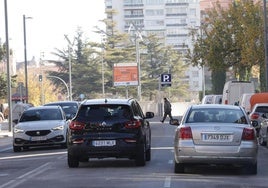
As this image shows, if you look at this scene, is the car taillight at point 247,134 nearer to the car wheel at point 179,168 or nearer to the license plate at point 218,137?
the license plate at point 218,137

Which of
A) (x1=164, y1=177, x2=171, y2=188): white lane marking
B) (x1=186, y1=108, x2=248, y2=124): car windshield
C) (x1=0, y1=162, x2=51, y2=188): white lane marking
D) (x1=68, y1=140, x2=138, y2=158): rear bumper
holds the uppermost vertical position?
(x1=186, y1=108, x2=248, y2=124): car windshield

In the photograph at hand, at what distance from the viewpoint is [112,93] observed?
336ft

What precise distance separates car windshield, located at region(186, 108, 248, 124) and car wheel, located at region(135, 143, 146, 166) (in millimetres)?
2076

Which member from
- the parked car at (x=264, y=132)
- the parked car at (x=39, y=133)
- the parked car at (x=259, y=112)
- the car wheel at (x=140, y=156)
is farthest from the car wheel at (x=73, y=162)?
the parked car at (x=259, y=112)

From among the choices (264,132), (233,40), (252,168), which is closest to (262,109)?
(264,132)

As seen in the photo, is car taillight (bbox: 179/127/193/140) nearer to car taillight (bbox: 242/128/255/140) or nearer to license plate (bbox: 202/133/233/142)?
license plate (bbox: 202/133/233/142)

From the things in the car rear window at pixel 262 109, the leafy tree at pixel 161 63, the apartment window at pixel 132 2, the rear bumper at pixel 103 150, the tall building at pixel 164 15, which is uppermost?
the apartment window at pixel 132 2

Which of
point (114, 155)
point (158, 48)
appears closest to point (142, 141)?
point (114, 155)

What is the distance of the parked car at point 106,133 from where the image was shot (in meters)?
18.8

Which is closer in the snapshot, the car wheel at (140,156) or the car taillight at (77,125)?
→ the car taillight at (77,125)

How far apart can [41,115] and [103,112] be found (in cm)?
989

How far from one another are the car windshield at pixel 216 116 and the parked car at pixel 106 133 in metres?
2.06

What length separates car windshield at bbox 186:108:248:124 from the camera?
675 inches

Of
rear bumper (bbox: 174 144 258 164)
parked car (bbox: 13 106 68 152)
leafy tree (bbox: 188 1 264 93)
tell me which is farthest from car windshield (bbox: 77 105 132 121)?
leafy tree (bbox: 188 1 264 93)
